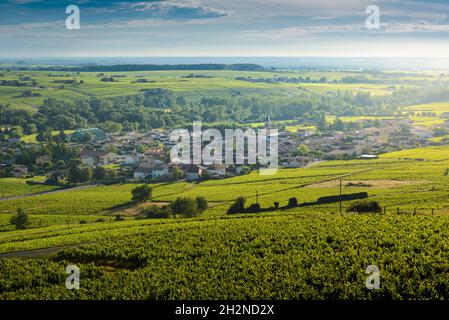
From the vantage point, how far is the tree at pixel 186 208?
39.6 metres

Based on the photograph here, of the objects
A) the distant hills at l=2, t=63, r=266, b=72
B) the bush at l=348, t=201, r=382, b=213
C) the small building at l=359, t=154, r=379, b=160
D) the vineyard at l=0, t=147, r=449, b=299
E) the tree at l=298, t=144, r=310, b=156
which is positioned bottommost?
the small building at l=359, t=154, r=379, b=160

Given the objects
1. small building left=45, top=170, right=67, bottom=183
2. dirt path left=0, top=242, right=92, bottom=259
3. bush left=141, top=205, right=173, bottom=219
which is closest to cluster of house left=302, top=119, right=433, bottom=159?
small building left=45, top=170, right=67, bottom=183

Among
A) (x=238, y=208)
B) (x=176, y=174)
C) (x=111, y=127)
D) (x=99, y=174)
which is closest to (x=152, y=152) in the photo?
(x=99, y=174)

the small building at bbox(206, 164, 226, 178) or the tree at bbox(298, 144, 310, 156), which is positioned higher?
the tree at bbox(298, 144, 310, 156)

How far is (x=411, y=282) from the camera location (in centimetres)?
1939

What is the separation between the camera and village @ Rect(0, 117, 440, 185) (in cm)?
5991

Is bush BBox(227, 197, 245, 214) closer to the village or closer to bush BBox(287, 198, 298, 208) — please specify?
bush BBox(287, 198, 298, 208)

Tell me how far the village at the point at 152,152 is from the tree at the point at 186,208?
16730 millimetres

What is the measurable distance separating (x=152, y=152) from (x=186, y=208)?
3353cm

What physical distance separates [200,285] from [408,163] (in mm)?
45884

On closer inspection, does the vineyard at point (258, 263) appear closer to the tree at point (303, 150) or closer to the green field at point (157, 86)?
the tree at point (303, 150)

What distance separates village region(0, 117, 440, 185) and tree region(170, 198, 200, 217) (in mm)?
16730

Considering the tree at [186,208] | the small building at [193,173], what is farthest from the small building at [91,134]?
the tree at [186,208]

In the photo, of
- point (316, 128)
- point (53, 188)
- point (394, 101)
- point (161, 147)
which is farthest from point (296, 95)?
point (53, 188)
